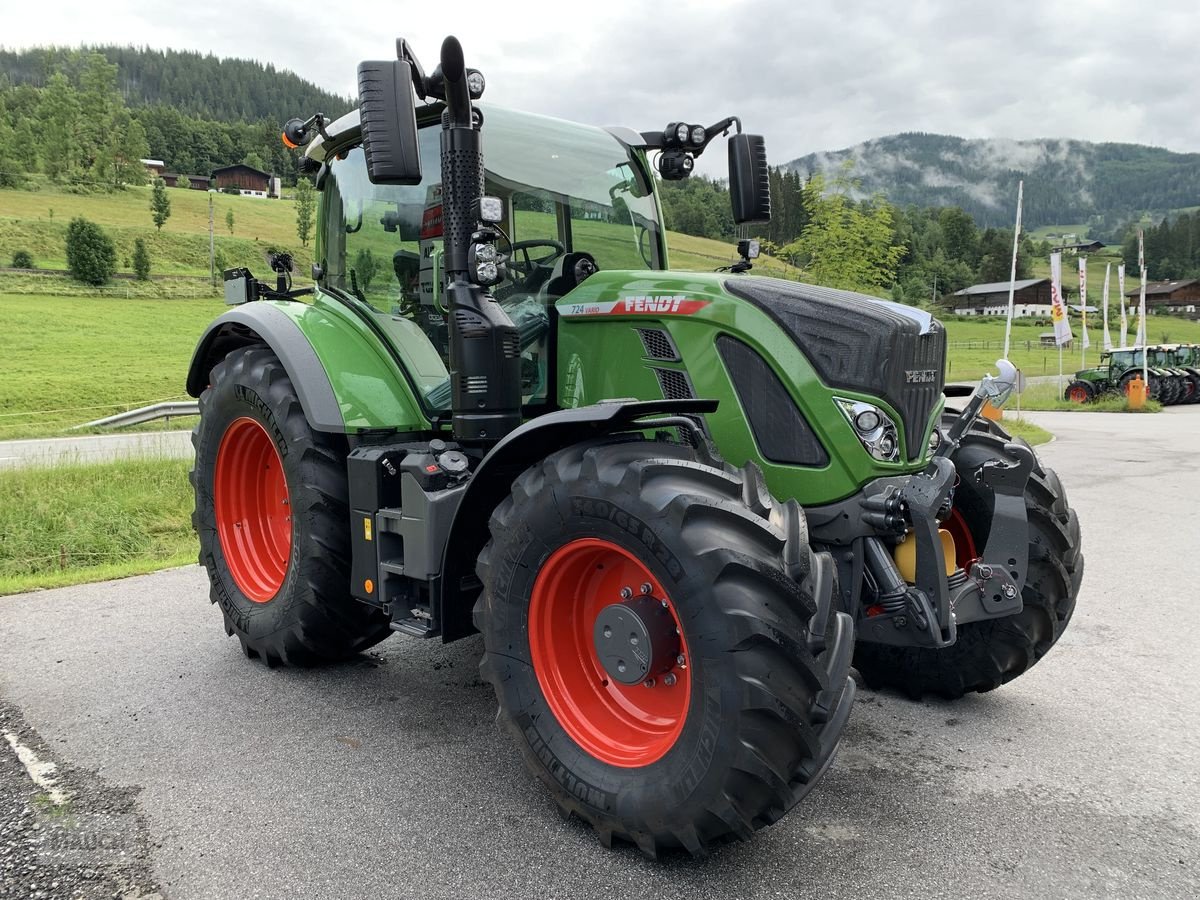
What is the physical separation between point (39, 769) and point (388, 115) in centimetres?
268

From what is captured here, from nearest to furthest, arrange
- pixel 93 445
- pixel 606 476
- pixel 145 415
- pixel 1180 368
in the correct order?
pixel 606 476, pixel 93 445, pixel 145 415, pixel 1180 368

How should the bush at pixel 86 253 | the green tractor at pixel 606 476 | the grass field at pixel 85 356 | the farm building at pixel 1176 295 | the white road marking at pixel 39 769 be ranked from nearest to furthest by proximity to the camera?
1. the green tractor at pixel 606 476
2. the white road marking at pixel 39 769
3. the grass field at pixel 85 356
4. the bush at pixel 86 253
5. the farm building at pixel 1176 295

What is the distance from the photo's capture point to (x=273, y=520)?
4898mm

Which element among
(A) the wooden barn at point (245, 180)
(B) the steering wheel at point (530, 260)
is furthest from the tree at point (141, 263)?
(A) the wooden barn at point (245, 180)

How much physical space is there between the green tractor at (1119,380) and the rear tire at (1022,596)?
88.7 ft

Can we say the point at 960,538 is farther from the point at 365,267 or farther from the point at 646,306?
the point at 365,267

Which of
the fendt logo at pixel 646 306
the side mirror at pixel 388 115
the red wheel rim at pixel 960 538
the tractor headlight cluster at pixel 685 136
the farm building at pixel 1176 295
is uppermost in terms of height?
the farm building at pixel 1176 295

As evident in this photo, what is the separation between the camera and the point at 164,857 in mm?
2766

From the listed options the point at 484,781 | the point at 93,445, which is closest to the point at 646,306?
the point at 484,781

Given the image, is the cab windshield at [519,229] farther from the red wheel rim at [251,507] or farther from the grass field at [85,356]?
the grass field at [85,356]

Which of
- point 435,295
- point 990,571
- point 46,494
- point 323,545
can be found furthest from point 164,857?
point 46,494

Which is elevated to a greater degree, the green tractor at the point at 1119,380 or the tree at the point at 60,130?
the tree at the point at 60,130

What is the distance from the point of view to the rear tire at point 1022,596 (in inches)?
145

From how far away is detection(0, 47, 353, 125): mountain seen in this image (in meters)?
176
